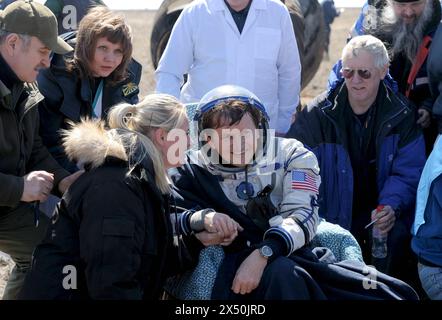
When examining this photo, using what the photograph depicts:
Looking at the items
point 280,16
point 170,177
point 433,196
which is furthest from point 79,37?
point 433,196

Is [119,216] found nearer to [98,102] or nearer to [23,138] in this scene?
[23,138]

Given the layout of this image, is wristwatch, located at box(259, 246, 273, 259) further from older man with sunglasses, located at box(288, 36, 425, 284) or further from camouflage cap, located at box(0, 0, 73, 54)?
camouflage cap, located at box(0, 0, 73, 54)

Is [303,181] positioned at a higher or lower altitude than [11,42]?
lower

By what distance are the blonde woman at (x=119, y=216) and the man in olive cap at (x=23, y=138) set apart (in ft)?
1.79

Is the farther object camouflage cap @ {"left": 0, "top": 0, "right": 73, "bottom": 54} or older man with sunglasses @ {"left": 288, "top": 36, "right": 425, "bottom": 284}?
older man with sunglasses @ {"left": 288, "top": 36, "right": 425, "bottom": 284}

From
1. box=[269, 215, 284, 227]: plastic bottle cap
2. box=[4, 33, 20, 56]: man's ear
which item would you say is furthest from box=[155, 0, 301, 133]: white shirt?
box=[269, 215, 284, 227]: plastic bottle cap

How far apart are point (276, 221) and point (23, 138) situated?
4.56ft

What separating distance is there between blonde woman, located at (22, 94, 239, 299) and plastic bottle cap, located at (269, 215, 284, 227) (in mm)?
185

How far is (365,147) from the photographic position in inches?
188

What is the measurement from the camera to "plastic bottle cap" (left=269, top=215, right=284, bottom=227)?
360 cm

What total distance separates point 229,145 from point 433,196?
1107 millimetres

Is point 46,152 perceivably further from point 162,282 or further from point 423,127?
point 423,127

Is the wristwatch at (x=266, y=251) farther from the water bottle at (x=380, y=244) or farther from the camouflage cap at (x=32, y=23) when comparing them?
the camouflage cap at (x=32, y=23)

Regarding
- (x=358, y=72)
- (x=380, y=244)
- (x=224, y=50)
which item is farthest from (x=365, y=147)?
(x=224, y=50)
